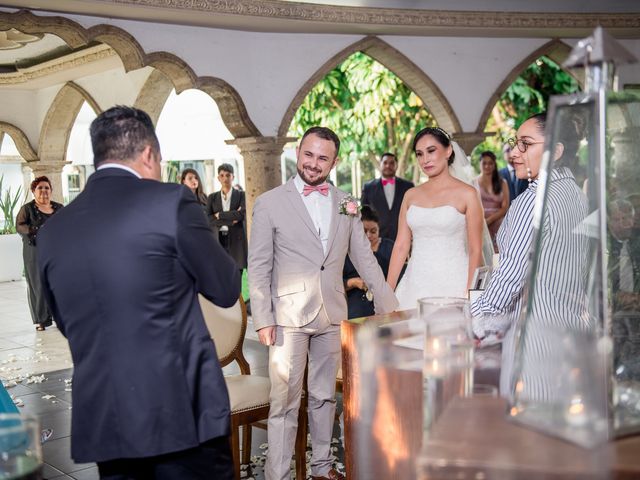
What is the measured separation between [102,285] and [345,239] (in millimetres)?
1901

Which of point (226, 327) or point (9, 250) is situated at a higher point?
point (9, 250)

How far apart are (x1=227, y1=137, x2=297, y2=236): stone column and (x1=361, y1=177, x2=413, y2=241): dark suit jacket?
1073 millimetres

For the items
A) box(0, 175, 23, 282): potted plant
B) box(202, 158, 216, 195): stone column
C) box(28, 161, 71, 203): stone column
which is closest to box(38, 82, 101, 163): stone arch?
box(28, 161, 71, 203): stone column

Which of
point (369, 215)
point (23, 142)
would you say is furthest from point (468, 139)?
point (23, 142)

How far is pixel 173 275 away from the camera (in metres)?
2.28

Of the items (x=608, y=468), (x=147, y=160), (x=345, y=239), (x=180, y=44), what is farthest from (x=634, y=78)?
(x=608, y=468)

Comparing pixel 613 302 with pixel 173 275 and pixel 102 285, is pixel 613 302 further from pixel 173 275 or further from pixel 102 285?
pixel 102 285

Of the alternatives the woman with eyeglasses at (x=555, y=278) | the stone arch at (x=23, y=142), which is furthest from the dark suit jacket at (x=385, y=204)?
the stone arch at (x=23, y=142)

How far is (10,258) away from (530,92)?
10025 millimetres

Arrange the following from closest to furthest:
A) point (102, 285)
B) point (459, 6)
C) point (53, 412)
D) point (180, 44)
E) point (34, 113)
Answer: point (102, 285)
point (53, 412)
point (180, 44)
point (459, 6)
point (34, 113)

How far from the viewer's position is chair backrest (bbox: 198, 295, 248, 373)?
4160 mm

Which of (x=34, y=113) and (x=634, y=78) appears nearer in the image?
(x=634, y=78)

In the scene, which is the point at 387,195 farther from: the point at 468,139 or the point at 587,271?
the point at 587,271

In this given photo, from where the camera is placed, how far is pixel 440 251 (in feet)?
16.1
